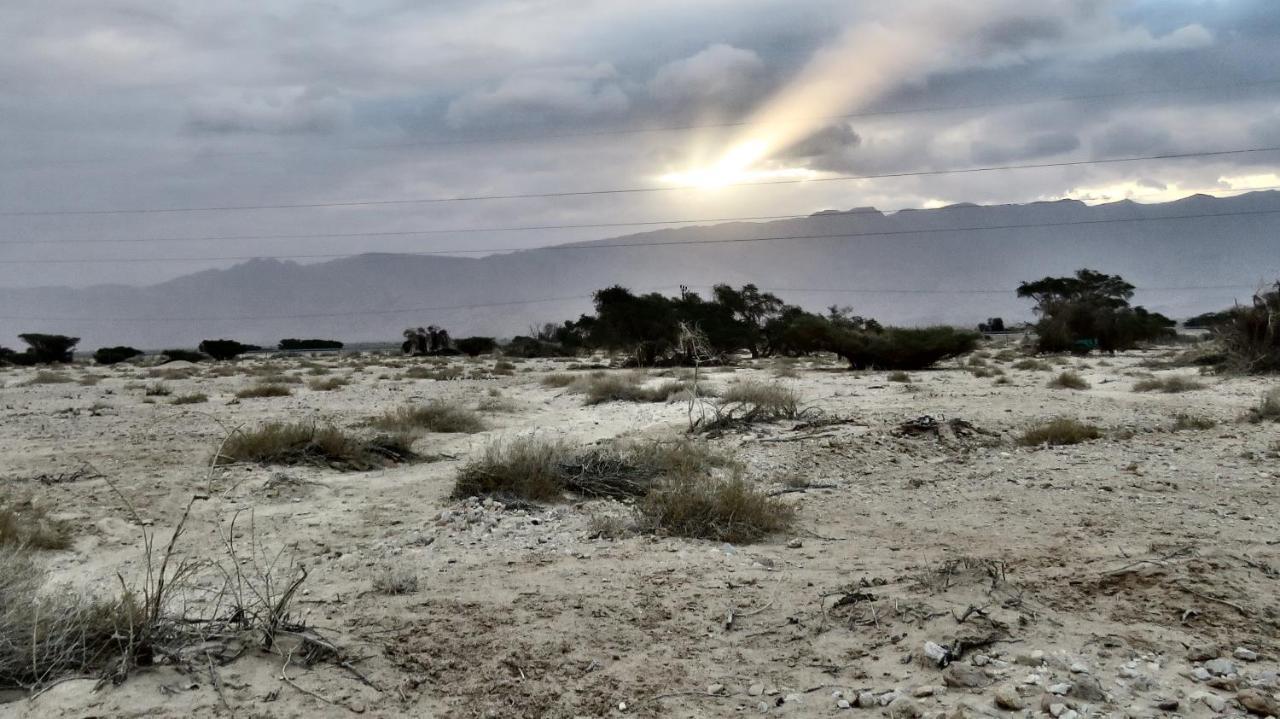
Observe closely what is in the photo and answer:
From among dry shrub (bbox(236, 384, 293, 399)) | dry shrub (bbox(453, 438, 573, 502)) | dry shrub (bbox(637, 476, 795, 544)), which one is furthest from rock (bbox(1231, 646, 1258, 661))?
dry shrub (bbox(236, 384, 293, 399))

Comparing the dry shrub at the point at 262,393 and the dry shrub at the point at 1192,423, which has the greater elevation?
the dry shrub at the point at 262,393

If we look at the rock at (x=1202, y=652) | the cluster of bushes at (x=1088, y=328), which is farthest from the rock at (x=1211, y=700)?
the cluster of bushes at (x=1088, y=328)

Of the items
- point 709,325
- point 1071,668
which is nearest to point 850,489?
point 1071,668

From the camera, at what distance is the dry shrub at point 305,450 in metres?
9.13

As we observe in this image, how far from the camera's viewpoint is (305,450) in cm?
929

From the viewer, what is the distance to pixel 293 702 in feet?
11.4

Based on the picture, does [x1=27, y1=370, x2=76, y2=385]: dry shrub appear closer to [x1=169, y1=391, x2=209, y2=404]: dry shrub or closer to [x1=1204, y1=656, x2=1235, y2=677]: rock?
[x1=169, y1=391, x2=209, y2=404]: dry shrub

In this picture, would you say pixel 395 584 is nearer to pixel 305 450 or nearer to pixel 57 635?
pixel 57 635

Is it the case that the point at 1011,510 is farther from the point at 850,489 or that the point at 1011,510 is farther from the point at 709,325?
the point at 709,325

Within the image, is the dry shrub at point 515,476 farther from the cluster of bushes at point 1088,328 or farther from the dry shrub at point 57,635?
the cluster of bushes at point 1088,328

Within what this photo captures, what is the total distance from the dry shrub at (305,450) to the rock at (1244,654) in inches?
315

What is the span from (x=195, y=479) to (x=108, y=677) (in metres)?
5.25

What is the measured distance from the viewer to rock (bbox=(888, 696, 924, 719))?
128 inches

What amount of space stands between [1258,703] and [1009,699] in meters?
0.89
